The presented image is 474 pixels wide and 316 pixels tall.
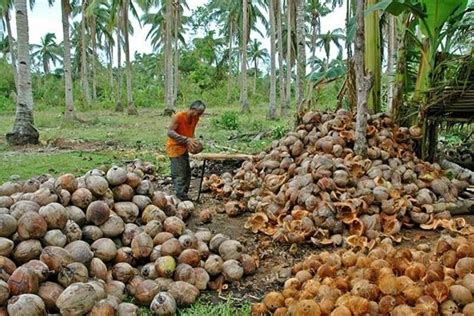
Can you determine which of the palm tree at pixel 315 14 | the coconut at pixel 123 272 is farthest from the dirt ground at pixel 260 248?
the palm tree at pixel 315 14

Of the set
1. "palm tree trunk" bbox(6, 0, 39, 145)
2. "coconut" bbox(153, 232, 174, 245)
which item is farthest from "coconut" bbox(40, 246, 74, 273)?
"palm tree trunk" bbox(6, 0, 39, 145)

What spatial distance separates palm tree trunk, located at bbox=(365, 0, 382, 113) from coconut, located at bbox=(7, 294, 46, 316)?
517 cm

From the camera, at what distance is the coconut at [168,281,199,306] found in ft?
11.4

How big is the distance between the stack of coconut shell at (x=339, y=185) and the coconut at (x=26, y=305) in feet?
8.06

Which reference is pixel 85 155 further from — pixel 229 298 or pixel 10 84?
pixel 10 84

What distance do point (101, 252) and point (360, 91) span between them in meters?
3.61

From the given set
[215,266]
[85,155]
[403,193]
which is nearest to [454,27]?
[403,193]

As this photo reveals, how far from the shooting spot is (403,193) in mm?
5516

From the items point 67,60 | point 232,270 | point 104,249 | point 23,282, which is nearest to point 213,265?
point 232,270

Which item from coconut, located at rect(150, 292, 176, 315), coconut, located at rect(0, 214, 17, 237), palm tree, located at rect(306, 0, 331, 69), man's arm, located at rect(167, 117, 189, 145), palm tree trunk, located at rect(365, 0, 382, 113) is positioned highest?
palm tree, located at rect(306, 0, 331, 69)

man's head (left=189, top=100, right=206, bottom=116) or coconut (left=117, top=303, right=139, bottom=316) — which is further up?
man's head (left=189, top=100, right=206, bottom=116)

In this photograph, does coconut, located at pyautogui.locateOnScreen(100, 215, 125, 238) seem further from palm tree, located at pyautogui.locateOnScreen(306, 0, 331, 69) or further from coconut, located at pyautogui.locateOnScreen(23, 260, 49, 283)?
palm tree, located at pyautogui.locateOnScreen(306, 0, 331, 69)

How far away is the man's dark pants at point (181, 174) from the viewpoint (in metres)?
6.24

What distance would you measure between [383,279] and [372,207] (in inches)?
95.1
